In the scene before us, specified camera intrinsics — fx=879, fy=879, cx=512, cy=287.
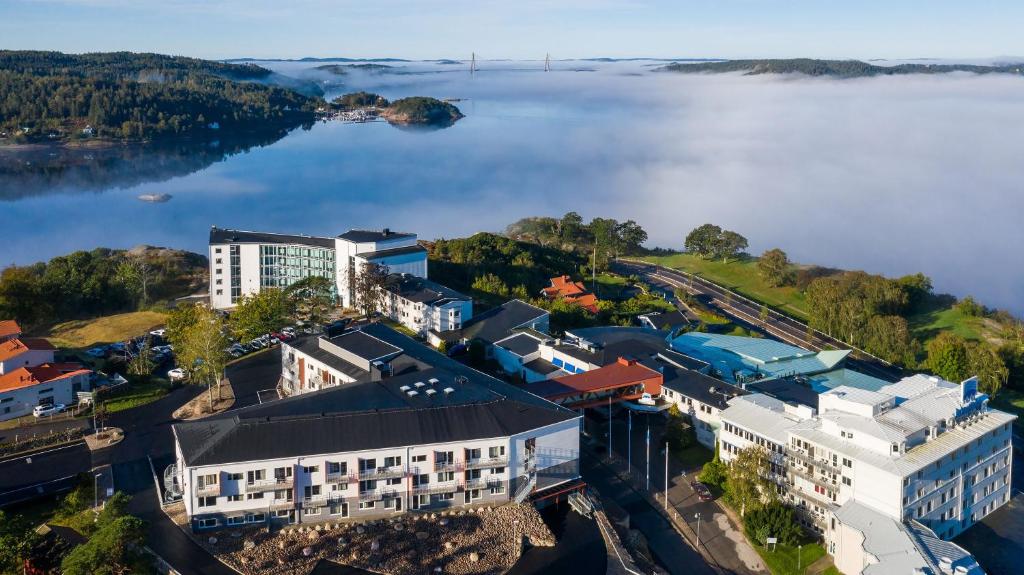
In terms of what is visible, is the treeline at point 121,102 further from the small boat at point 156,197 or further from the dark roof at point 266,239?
the dark roof at point 266,239

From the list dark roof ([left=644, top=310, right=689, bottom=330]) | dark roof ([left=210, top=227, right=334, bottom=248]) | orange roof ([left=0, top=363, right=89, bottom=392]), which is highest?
dark roof ([left=210, top=227, right=334, bottom=248])

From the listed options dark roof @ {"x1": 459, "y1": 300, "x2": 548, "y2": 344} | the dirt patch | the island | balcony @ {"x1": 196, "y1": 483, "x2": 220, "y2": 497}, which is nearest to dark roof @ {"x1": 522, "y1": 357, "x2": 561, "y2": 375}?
dark roof @ {"x1": 459, "y1": 300, "x2": 548, "y2": 344}

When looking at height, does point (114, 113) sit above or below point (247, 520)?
above

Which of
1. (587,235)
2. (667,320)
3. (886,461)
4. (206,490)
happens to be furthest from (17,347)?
(587,235)

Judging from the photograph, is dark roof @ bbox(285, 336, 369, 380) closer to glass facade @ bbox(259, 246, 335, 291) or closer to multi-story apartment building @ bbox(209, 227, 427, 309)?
multi-story apartment building @ bbox(209, 227, 427, 309)

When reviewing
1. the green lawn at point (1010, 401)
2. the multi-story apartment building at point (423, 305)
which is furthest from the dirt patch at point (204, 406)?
the green lawn at point (1010, 401)

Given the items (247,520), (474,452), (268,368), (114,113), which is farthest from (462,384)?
(114,113)

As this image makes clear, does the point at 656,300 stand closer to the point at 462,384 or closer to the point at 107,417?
the point at 462,384
